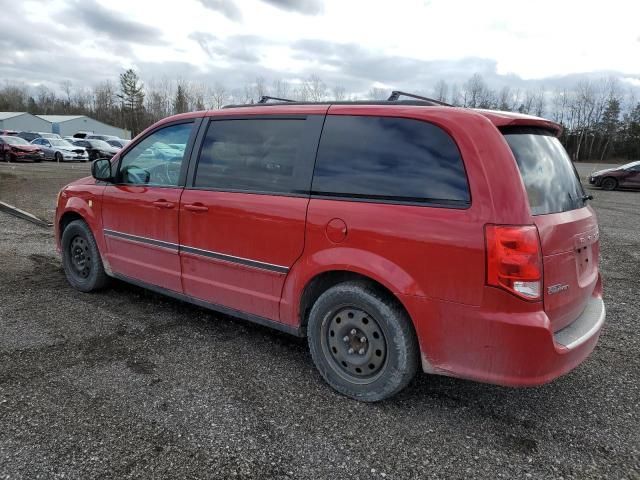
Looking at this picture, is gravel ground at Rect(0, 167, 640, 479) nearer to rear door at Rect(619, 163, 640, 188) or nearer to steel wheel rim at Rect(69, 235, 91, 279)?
steel wheel rim at Rect(69, 235, 91, 279)

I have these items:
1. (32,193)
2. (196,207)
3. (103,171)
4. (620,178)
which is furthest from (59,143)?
(196,207)

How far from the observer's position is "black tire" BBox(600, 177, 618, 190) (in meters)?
21.7

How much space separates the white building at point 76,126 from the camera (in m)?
74.4

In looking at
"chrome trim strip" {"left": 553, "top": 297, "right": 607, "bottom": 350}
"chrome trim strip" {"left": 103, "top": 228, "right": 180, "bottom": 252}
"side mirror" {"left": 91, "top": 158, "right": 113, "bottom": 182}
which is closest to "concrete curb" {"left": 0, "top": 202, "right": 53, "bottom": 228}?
"side mirror" {"left": 91, "top": 158, "right": 113, "bottom": 182}

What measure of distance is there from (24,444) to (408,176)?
96.8 inches

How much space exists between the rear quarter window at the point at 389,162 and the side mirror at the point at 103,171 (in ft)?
7.74

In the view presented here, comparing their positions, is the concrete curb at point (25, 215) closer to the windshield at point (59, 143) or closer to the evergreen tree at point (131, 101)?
the windshield at point (59, 143)

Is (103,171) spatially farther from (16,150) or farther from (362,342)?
(16,150)

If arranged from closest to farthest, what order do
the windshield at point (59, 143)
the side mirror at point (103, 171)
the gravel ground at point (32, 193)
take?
the side mirror at point (103, 171)
the gravel ground at point (32, 193)
the windshield at point (59, 143)

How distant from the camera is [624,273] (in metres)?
A: 6.36

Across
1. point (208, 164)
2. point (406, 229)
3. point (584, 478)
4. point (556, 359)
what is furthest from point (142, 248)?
point (584, 478)

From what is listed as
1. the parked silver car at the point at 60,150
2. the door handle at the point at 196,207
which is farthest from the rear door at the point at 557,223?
the parked silver car at the point at 60,150

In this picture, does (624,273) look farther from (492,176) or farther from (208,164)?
(208,164)

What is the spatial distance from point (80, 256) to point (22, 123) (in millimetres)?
80254
